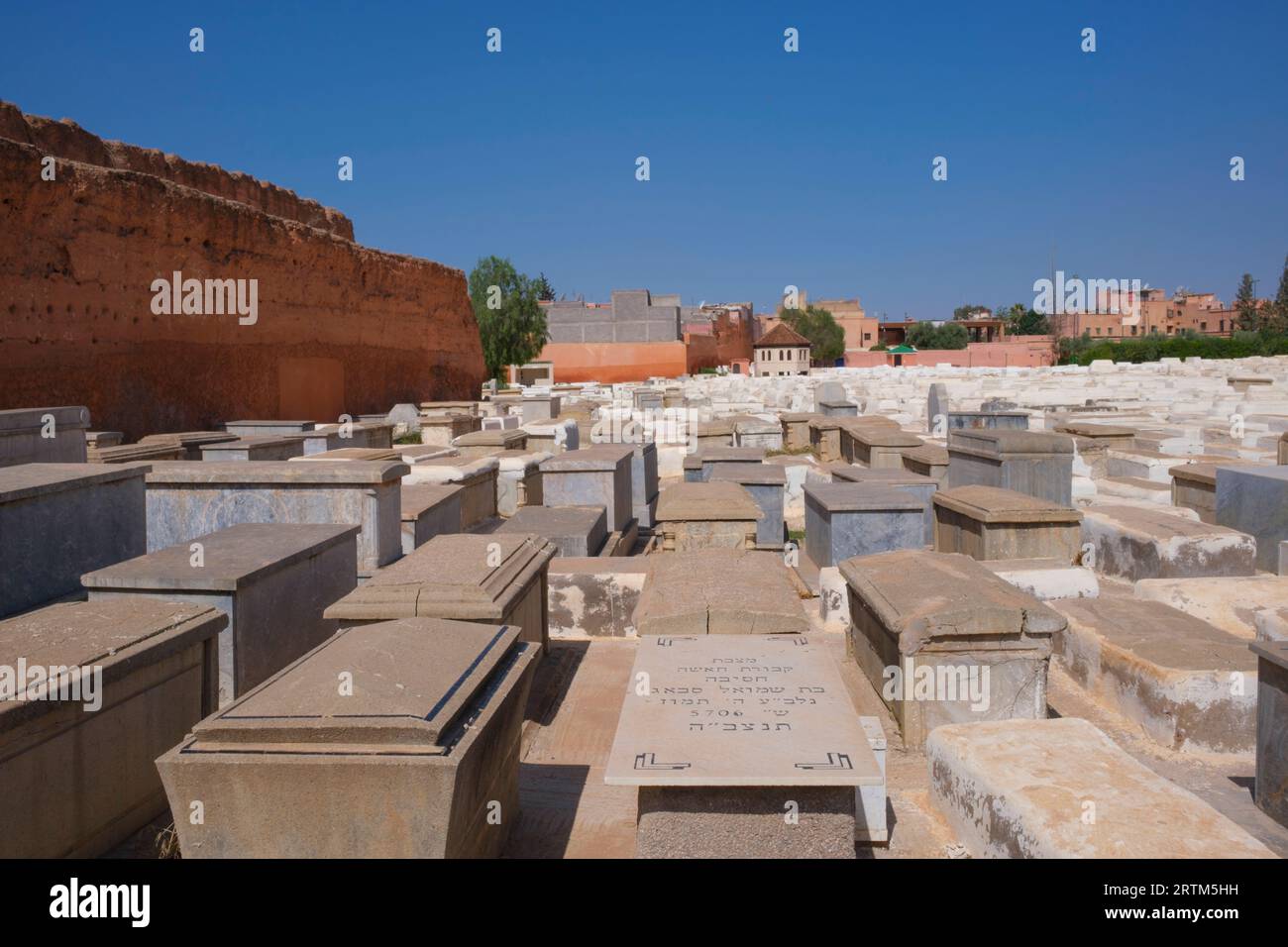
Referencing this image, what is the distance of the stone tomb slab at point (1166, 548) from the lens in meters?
6.20

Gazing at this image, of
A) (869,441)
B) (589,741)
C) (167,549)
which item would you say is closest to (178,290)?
(869,441)

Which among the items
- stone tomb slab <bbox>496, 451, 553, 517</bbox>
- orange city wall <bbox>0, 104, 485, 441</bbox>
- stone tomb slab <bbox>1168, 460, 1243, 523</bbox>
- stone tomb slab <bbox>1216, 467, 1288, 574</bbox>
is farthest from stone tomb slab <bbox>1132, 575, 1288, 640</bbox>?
orange city wall <bbox>0, 104, 485, 441</bbox>

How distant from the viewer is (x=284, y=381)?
75.6 feet

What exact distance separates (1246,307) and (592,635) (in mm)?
87416

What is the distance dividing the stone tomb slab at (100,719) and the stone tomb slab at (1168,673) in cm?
396

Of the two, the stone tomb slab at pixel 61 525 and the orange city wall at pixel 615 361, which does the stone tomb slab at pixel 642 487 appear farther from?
the orange city wall at pixel 615 361

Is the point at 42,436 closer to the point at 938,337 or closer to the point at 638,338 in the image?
the point at 638,338

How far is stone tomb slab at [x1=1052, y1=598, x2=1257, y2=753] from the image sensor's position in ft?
13.0

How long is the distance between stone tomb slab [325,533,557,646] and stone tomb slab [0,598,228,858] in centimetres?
58

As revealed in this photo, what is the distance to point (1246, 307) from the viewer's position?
75000 millimetres

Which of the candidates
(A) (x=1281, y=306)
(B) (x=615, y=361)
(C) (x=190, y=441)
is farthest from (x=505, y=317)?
(A) (x=1281, y=306)

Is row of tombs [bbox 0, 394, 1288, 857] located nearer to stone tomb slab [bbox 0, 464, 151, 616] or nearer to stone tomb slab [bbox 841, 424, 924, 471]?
stone tomb slab [bbox 0, 464, 151, 616]

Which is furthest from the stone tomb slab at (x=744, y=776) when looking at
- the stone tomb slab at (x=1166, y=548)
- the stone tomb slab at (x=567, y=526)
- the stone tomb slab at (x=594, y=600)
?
the stone tomb slab at (x=1166, y=548)

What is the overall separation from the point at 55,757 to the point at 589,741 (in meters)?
1.95
